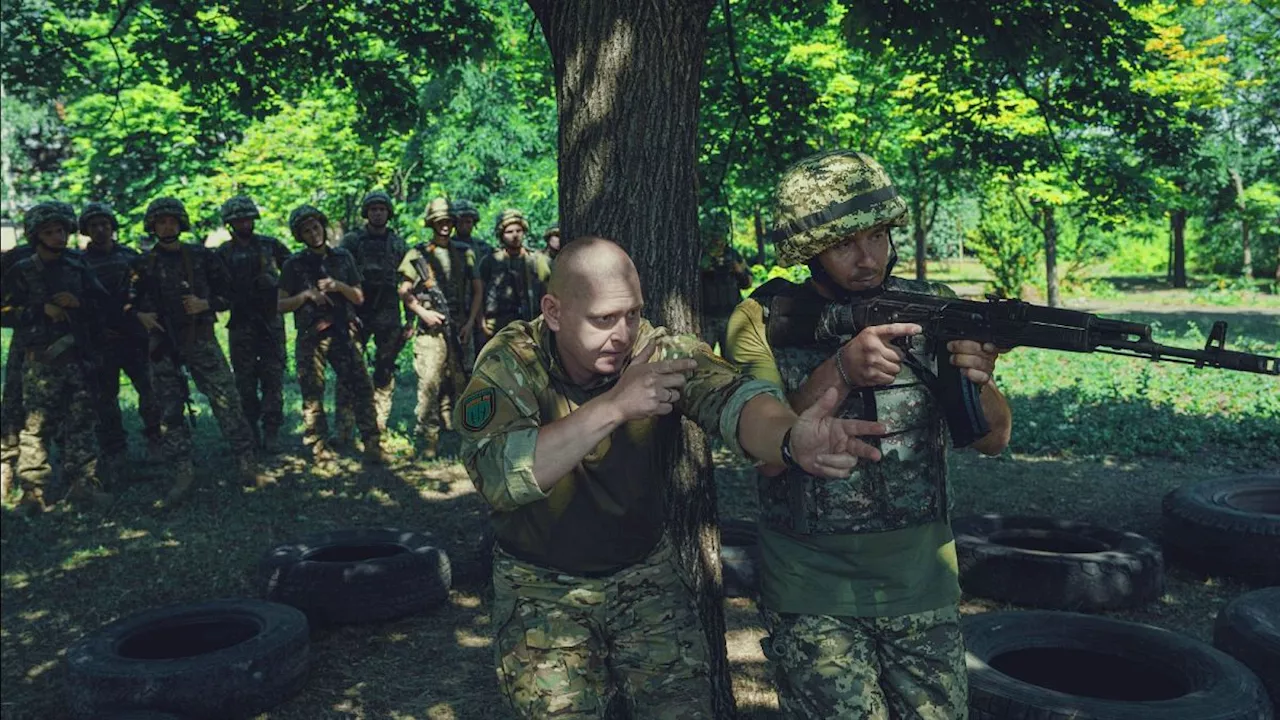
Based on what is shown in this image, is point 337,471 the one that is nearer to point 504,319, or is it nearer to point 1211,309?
point 504,319

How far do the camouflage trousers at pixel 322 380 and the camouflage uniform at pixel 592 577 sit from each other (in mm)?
7559

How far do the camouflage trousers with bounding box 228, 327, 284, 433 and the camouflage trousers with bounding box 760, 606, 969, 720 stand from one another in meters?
8.63

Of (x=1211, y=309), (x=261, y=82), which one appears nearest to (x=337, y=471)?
(x=261, y=82)

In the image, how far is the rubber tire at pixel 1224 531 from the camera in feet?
19.5

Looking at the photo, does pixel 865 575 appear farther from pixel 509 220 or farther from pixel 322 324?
pixel 509 220

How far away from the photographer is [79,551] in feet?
24.8

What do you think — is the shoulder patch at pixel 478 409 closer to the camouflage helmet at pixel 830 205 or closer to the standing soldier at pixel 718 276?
the camouflage helmet at pixel 830 205

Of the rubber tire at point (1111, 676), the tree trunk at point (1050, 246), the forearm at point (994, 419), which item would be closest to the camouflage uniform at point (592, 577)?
the forearm at point (994, 419)

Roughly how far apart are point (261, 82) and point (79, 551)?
3.82m

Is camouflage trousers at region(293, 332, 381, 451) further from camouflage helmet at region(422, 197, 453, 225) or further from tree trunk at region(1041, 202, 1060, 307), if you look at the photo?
tree trunk at region(1041, 202, 1060, 307)

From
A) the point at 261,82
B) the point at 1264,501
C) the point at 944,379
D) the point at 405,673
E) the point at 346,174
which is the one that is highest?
the point at 346,174

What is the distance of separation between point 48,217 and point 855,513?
27.0ft

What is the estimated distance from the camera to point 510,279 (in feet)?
35.9

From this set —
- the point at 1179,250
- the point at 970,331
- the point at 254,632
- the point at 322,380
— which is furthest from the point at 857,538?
the point at 1179,250
